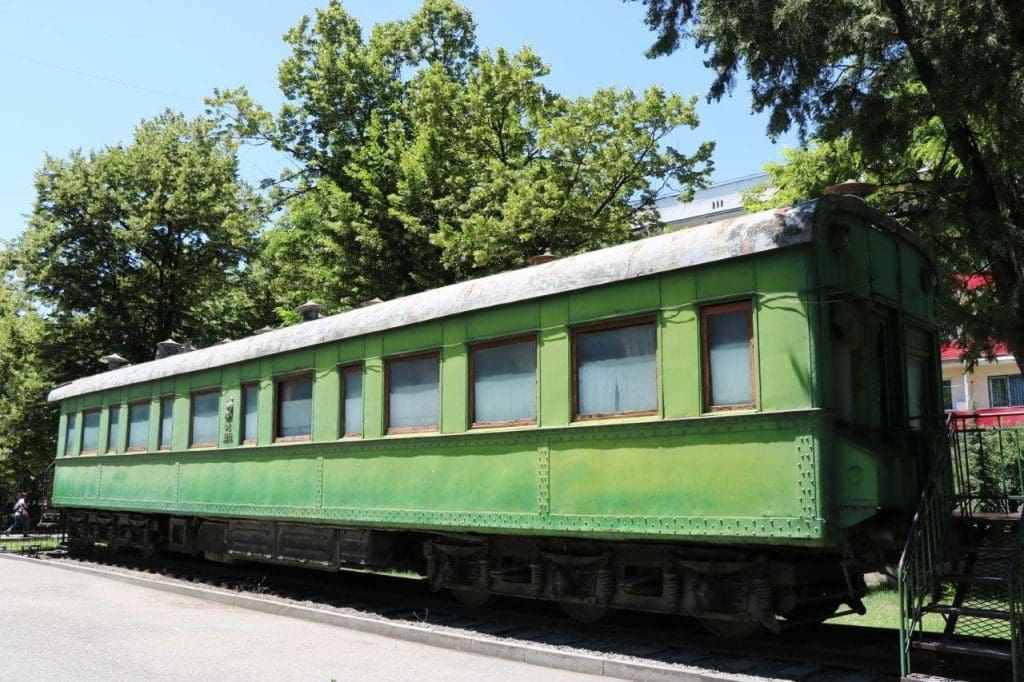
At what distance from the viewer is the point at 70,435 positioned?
58.9ft

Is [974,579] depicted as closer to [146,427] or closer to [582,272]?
[582,272]

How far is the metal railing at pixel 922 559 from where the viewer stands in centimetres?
596

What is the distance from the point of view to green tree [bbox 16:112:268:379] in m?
23.3

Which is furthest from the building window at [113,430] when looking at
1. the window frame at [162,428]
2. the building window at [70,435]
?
the building window at [70,435]

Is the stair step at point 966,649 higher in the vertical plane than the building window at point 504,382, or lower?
lower

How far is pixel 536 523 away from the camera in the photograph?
7926mm

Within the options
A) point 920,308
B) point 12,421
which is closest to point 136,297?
point 12,421

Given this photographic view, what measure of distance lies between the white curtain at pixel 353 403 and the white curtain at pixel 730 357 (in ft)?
15.4

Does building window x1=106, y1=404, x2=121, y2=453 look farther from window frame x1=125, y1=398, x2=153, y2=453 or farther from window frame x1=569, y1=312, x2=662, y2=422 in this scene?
window frame x1=569, y1=312, x2=662, y2=422

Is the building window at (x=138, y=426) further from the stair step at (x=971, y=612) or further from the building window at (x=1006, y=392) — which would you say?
the building window at (x=1006, y=392)

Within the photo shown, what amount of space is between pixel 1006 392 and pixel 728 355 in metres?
26.1

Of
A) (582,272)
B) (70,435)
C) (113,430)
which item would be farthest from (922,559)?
(70,435)

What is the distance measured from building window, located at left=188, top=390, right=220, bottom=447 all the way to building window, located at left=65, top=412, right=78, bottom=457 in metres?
5.68

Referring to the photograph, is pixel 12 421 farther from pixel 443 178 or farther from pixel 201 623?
pixel 201 623
